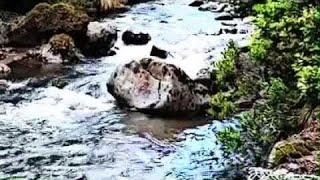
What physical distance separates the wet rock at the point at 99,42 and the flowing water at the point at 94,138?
3.94ft

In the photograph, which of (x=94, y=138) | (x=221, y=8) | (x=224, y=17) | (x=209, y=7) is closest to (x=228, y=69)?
(x=94, y=138)

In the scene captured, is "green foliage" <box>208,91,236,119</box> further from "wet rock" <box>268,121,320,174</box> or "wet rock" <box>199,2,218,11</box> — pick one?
"wet rock" <box>199,2,218,11</box>

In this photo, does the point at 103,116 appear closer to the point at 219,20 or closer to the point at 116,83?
the point at 116,83

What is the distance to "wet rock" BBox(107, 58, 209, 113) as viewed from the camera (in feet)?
35.0

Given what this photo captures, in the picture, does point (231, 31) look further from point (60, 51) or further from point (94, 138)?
point (94, 138)

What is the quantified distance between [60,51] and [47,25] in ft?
Result: 3.66

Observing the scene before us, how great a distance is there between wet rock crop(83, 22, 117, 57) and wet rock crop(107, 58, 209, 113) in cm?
418

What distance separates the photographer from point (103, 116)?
10539 millimetres

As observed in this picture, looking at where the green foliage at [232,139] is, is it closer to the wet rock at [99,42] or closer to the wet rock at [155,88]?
the wet rock at [155,88]

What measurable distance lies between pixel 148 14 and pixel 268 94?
15537 mm

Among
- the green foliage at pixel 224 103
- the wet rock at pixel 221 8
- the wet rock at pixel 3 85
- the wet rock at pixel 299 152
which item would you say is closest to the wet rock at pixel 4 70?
the wet rock at pixel 3 85

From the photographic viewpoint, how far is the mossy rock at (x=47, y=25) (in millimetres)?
15586

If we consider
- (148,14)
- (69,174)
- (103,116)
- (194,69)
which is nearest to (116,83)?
(103,116)

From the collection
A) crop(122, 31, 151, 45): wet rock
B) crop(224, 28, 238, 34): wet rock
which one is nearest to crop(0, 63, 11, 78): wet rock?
crop(122, 31, 151, 45): wet rock
